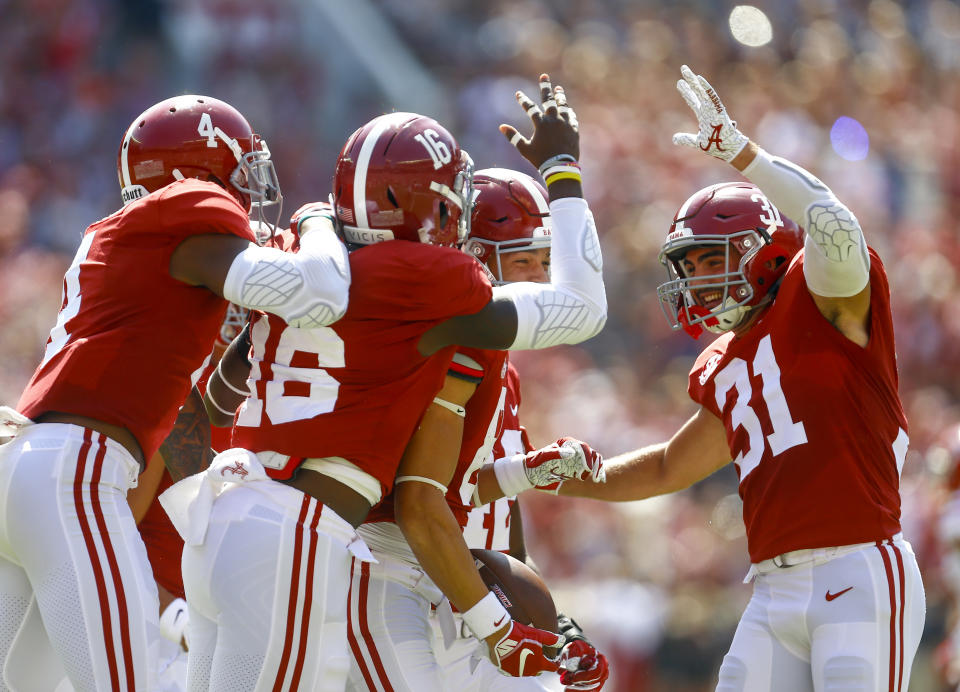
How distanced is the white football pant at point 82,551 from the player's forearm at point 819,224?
6.96 feet

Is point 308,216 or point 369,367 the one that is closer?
point 369,367

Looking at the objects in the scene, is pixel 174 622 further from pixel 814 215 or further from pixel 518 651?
pixel 814 215

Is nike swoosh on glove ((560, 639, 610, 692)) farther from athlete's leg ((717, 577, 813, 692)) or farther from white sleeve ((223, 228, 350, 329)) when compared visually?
white sleeve ((223, 228, 350, 329))

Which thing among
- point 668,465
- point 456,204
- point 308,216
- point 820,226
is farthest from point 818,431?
point 308,216

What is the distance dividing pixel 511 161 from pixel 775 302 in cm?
808

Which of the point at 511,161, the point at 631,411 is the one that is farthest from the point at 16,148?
the point at 631,411

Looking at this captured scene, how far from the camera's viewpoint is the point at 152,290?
4117 mm

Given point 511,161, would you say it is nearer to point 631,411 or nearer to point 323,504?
point 631,411

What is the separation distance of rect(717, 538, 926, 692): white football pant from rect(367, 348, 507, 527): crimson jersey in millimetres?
992

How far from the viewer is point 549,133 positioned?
4.27m

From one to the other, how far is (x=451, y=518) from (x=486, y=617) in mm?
295

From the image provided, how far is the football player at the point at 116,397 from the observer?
12.8ft

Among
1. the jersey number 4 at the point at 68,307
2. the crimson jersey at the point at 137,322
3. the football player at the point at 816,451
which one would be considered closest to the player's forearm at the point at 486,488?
the football player at the point at 816,451

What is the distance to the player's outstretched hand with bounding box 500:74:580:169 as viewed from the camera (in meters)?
4.25
